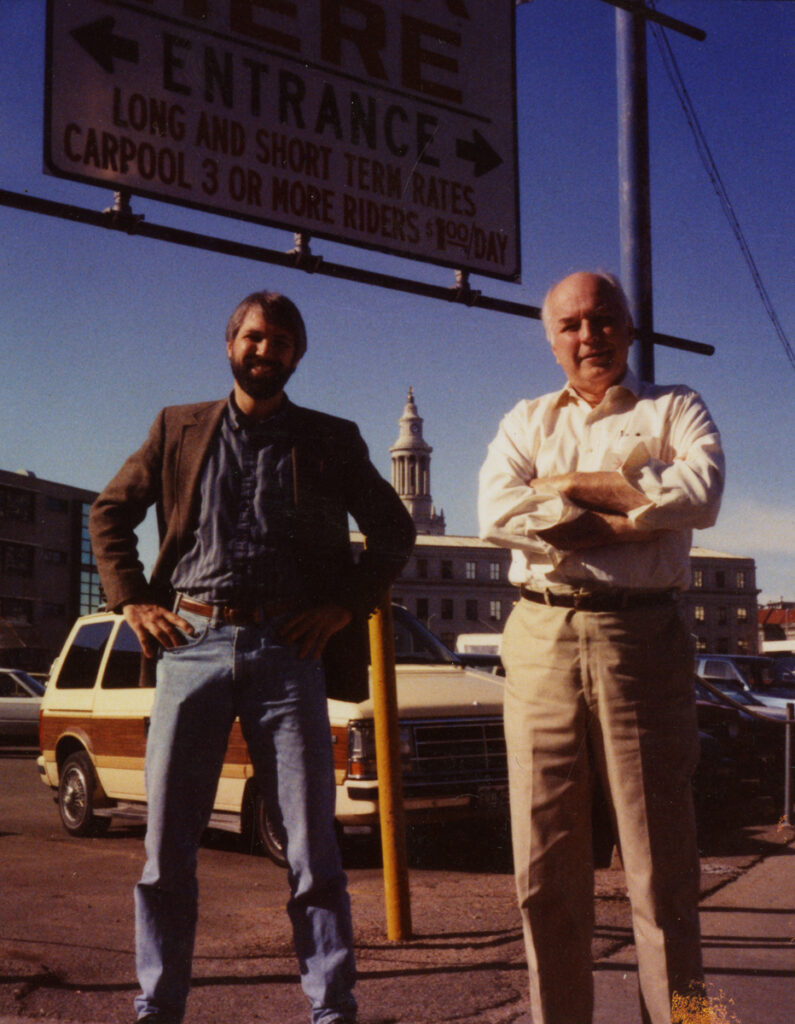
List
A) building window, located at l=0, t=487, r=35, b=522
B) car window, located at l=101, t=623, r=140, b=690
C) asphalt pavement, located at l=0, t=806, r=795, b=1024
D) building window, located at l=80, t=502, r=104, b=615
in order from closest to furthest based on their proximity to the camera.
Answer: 1. asphalt pavement, located at l=0, t=806, r=795, b=1024
2. car window, located at l=101, t=623, r=140, b=690
3. building window, located at l=0, t=487, r=35, b=522
4. building window, located at l=80, t=502, r=104, b=615

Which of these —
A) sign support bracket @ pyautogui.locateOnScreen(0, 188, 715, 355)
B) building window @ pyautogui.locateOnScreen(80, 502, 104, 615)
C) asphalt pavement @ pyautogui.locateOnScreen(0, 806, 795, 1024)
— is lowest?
asphalt pavement @ pyautogui.locateOnScreen(0, 806, 795, 1024)

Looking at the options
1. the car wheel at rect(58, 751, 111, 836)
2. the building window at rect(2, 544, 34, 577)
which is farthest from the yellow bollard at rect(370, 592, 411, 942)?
the building window at rect(2, 544, 34, 577)

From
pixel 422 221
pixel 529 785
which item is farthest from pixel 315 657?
pixel 422 221

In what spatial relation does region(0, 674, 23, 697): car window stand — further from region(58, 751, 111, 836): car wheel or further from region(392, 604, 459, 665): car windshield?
region(392, 604, 459, 665): car windshield

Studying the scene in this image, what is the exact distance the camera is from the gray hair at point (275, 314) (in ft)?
10.4

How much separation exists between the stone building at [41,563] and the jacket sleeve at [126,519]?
55688 mm

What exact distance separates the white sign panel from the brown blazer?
1712mm

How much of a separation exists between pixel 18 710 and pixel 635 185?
18.0 m

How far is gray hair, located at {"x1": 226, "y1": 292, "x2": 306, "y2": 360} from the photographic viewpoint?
125 inches

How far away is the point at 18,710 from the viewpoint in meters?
21.1

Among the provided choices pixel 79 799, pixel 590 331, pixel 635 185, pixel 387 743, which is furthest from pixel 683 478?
pixel 79 799

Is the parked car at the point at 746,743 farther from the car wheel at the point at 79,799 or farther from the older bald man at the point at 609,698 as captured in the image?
the older bald man at the point at 609,698

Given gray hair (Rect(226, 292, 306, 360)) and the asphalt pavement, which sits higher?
gray hair (Rect(226, 292, 306, 360))

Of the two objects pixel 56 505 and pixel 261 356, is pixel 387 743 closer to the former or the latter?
pixel 261 356
